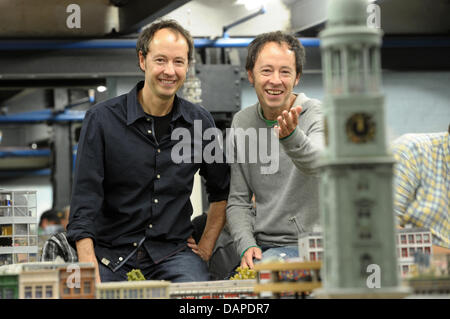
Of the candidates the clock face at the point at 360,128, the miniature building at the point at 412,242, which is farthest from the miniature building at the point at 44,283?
the miniature building at the point at 412,242

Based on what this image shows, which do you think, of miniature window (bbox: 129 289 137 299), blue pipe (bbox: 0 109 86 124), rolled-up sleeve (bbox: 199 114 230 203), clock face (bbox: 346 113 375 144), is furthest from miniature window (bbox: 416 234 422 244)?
blue pipe (bbox: 0 109 86 124)

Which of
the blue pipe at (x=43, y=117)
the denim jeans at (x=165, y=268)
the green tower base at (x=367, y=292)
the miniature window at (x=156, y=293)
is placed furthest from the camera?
the blue pipe at (x=43, y=117)

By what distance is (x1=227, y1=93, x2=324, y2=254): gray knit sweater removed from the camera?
3.74 metres

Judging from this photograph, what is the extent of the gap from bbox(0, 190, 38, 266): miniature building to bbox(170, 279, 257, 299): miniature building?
3.36 ft

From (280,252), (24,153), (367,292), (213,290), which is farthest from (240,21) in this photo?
(24,153)

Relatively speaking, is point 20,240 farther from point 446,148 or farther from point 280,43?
point 446,148

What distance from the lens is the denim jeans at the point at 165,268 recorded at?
11.6 feet

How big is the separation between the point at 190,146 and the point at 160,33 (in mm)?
609

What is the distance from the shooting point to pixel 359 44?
69.8 inches

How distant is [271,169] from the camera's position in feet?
12.6

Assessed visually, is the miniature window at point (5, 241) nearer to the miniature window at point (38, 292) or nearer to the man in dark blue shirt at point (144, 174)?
the man in dark blue shirt at point (144, 174)

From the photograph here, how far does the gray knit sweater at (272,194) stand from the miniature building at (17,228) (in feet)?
3.46

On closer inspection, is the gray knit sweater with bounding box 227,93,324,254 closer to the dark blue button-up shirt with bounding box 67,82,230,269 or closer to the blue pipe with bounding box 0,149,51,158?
the dark blue button-up shirt with bounding box 67,82,230,269

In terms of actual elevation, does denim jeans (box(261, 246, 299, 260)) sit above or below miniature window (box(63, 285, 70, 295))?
above
